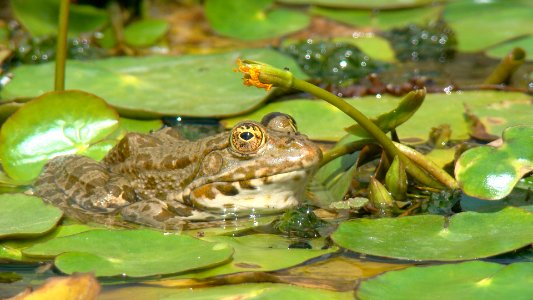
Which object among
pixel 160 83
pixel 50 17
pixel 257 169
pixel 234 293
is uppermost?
pixel 50 17

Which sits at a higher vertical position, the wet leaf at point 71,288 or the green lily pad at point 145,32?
the green lily pad at point 145,32

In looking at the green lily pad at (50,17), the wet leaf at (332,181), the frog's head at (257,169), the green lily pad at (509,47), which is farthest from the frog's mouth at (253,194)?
the green lily pad at (50,17)

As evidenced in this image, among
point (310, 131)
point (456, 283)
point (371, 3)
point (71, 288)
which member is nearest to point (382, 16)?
point (371, 3)

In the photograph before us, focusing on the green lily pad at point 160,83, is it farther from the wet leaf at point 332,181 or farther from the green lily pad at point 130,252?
the green lily pad at point 130,252

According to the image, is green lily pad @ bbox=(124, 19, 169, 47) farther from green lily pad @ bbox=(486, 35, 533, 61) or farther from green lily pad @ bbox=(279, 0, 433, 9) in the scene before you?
green lily pad @ bbox=(486, 35, 533, 61)

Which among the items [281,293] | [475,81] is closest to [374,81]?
[475,81]

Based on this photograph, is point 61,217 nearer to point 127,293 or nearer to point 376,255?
point 127,293

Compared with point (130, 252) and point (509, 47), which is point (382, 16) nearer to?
point (509, 47)
